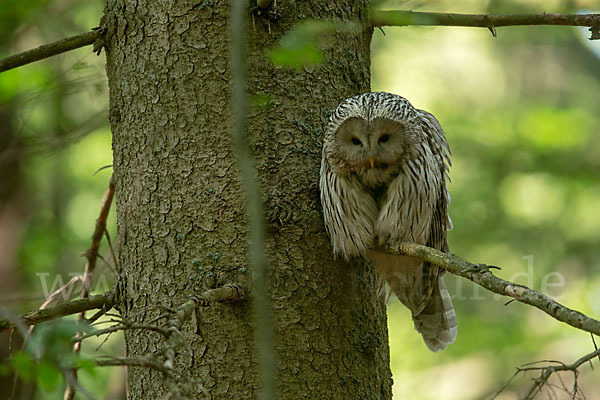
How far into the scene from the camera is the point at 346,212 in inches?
125

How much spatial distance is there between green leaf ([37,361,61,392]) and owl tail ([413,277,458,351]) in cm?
260

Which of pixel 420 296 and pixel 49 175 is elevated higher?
pixel 49 175

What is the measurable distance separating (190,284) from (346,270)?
71 centimetres

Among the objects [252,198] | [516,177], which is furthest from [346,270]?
[516,177]

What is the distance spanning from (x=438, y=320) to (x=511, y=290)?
6.22 ft

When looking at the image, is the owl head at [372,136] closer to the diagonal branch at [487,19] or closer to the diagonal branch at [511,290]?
the diagonal branch at [487,19]

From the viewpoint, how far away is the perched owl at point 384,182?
10.2 feet

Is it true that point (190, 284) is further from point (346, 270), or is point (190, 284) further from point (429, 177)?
point (429, 177)

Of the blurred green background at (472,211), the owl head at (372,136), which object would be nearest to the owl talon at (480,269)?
the owl head at (372,136)

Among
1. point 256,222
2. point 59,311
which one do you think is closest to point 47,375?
point 256,222

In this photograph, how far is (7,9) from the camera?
3.83 metres

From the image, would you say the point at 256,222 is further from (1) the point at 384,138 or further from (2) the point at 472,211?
(2) the point at 472,211

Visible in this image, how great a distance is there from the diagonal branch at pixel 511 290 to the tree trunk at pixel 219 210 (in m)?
0.53

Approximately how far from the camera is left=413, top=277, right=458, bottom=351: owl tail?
3879mm
